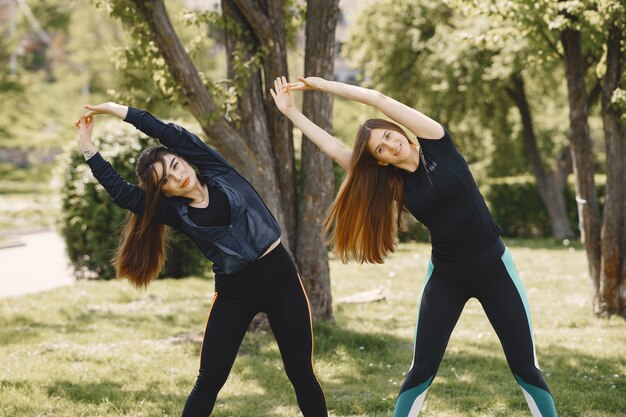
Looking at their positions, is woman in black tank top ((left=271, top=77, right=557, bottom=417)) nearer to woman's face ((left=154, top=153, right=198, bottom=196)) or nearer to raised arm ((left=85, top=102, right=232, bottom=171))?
raised arm ((left=85, top=102, right=232, bottom=171))

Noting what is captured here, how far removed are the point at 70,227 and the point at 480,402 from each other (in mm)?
7981

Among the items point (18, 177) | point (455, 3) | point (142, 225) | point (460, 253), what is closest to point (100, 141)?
point (455, 3)

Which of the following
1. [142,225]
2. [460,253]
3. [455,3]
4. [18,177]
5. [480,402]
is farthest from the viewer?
[18,177]

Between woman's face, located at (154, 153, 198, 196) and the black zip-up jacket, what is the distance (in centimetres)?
10

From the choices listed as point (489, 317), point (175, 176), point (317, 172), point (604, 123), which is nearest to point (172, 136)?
point (175, 176)

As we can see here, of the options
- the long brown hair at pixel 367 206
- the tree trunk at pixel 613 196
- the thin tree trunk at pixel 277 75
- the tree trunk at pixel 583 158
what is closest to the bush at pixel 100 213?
the thin tree trunk at pixel 277 75

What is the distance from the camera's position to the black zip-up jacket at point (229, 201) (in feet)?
12.4

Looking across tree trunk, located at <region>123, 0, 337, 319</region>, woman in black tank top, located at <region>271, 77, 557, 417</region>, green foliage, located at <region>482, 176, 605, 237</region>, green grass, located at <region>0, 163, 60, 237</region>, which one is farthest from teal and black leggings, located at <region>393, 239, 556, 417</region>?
green foliage, located at <region>482, 176, 605, 237</region>

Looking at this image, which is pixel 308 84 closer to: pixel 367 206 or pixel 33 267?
pixel 367 206

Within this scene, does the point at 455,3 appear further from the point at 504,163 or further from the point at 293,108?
the point at 504,163

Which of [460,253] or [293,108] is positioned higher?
[293,108]

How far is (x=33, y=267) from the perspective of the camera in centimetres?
1399

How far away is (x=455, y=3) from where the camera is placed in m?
7.63

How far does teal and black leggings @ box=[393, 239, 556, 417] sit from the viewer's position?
375 centimetres
